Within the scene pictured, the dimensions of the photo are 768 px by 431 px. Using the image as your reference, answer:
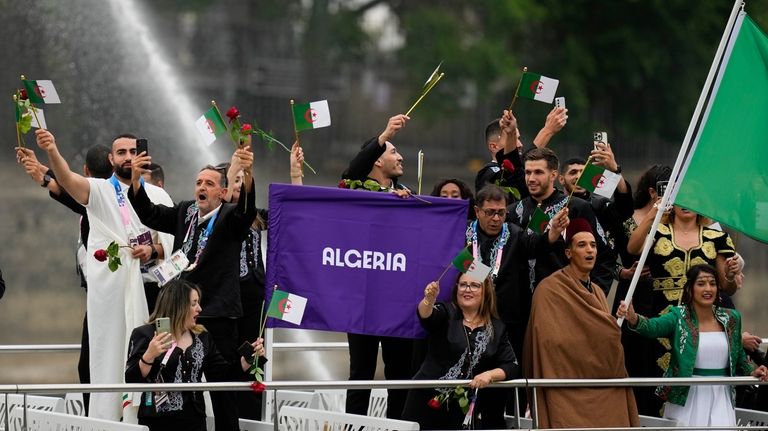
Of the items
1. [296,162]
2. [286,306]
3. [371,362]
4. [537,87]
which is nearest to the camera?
[286,306]

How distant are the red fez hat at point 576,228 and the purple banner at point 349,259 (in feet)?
2.54

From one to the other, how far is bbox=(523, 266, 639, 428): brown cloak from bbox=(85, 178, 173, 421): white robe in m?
2.69

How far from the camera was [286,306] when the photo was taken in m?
11.3

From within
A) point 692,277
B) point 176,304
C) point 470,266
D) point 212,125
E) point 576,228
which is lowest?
point 176,304

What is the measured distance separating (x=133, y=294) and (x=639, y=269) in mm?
3343

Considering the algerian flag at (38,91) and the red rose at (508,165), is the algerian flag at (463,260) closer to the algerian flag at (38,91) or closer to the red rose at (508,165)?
the red rose at (508,165)

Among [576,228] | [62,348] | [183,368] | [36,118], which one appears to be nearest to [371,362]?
[183,368]

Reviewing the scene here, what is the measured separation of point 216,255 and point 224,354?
66 cm

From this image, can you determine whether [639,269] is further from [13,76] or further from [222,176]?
[13,76]

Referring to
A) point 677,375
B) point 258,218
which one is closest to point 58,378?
point 258,218

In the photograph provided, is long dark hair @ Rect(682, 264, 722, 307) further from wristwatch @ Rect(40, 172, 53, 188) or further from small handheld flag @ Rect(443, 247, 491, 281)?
wristwatch @ Rect(40, 172, 53, 188)

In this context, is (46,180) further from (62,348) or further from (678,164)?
(678,164)

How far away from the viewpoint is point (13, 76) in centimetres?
3153

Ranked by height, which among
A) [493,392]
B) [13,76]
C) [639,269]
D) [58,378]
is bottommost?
[58,378]
